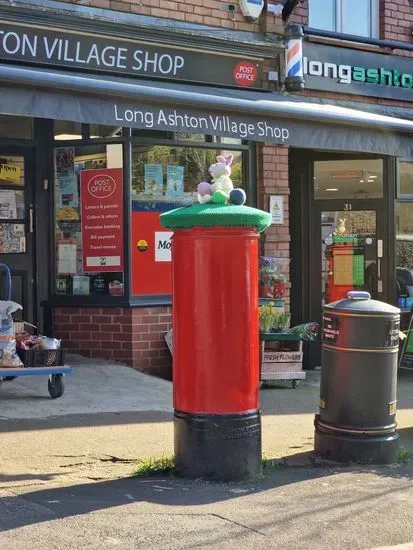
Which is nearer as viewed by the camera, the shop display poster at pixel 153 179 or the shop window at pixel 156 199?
the shop window at pixel 156 199

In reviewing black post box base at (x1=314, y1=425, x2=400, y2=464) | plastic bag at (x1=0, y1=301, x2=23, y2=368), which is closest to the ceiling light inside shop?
plastic bag at (x1=0, y1=301, x2=23, y2=368)

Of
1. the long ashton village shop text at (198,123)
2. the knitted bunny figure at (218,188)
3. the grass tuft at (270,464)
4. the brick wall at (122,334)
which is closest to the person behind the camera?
the knitted bunny figure at (218,188)

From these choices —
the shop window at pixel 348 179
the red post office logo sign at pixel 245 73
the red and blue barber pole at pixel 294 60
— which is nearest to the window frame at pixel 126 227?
the red post office logo sign at pixel 245 73

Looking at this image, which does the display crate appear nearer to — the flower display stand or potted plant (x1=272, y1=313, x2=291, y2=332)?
the flower display stand

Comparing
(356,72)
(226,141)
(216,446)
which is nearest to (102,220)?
(226,141)

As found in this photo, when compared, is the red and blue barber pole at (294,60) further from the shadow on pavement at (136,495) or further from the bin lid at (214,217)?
the shadow on pavement at (136,495)

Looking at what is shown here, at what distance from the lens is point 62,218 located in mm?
9438

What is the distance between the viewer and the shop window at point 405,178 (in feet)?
36.6

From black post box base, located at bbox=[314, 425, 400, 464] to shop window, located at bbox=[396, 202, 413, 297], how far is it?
18.3ft

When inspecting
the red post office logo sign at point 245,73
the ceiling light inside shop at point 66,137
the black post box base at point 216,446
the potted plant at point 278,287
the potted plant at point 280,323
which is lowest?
the black post box base at point 216,446

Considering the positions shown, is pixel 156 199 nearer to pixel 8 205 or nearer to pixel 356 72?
pixel 8 205

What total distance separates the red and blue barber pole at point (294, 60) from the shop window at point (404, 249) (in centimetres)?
228

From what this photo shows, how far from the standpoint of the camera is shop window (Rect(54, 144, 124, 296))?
913 cm

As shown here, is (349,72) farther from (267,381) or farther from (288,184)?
(267,381)
